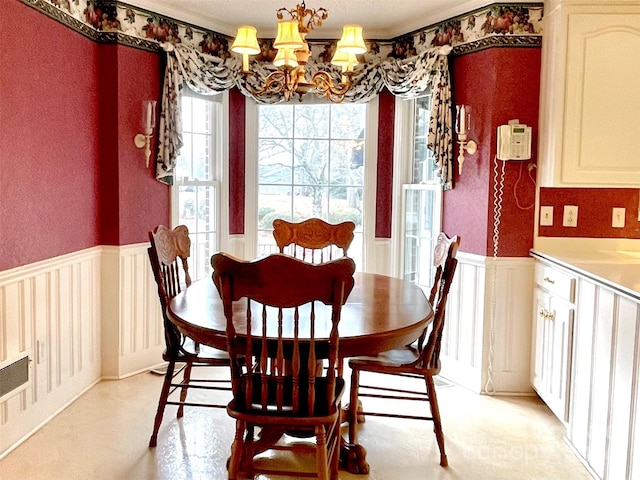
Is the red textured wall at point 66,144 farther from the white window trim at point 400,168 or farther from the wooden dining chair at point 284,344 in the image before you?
the white window trim at point 400,168

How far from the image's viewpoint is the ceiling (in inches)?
145

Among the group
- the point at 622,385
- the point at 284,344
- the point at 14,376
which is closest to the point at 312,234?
the point at 284,344

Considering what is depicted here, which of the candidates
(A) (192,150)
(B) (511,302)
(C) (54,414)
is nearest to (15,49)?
(A) (192,150)

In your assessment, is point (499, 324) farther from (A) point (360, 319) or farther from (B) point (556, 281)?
(A) point (360, 319)

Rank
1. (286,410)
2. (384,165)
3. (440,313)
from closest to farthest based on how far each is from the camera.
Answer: (286,410) → (440,313) → (384,165)

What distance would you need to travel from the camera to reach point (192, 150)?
426 cm

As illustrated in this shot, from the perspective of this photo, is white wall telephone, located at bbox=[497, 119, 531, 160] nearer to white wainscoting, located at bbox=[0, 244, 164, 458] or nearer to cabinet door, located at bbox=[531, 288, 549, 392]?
cabinet door, located at bbox=[531, 288, 549, 392]

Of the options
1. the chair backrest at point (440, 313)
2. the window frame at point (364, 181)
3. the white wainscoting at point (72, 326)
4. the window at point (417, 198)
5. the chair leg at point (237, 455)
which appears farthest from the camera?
the window frame at point (364, 181)

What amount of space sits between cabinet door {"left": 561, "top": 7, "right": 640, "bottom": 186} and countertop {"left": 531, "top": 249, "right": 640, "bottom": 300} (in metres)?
0.41

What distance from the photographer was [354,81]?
4215 mm

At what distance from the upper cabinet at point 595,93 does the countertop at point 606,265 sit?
1.31 feet

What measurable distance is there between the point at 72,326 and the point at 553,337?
2.69 m

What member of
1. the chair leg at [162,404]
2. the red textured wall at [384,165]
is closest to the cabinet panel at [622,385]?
the chair leg at [162,404]

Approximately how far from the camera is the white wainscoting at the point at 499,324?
3562mm
